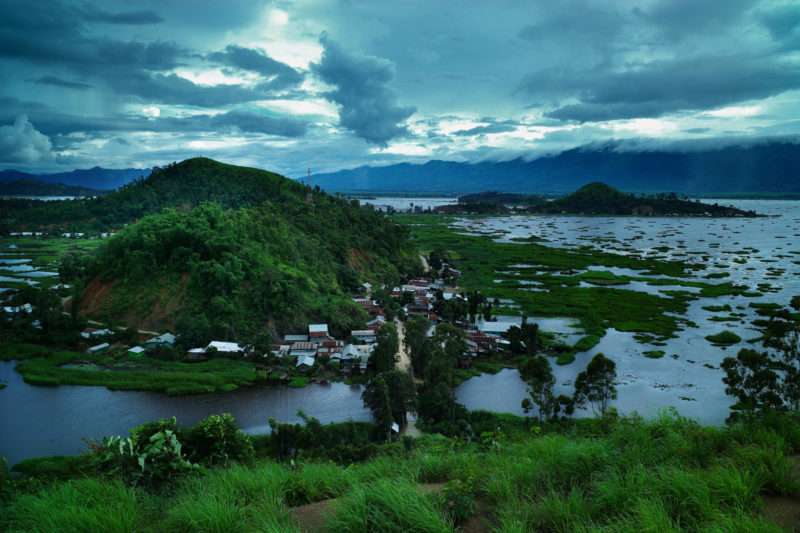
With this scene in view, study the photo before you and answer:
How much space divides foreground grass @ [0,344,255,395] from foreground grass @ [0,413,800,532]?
65.5 feet

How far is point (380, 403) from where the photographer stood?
1788cm

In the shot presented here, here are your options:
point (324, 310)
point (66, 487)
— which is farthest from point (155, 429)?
point (324, 310)

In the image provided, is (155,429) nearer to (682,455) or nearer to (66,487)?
(66,487)

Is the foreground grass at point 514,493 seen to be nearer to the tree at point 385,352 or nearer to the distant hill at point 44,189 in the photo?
the tree at point 385,352

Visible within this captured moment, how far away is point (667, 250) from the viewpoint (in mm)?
65125

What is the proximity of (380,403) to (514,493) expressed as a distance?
14.8 m

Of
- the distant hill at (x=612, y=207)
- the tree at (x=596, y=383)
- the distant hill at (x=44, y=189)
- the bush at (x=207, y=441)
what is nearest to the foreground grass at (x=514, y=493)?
the bush at (x=207, y=441)

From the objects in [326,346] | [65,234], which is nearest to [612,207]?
[326,346]

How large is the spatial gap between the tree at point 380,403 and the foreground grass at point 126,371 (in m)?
8.51

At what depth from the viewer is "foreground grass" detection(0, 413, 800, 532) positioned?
10.4 feet

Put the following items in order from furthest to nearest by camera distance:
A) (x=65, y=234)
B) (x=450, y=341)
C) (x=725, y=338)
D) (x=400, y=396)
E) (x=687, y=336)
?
(x=65, y=234) < (x=687, y=336) < (x=725, y=338) < (x=450, y=341) < (x=400, y=396)

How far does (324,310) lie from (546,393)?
18.2 meters

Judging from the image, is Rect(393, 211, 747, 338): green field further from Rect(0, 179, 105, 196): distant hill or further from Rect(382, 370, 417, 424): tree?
Rect(0, 179, 105, 196): distant hill

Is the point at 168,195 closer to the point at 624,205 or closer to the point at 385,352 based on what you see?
the point at 385,352
